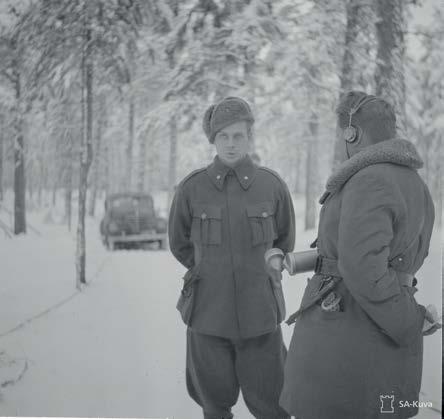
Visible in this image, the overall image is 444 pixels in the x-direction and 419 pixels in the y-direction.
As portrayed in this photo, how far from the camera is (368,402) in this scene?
4.74 feet

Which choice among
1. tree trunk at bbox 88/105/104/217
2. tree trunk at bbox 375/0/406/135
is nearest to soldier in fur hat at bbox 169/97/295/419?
tree trunk at bbox 375/0/406/135

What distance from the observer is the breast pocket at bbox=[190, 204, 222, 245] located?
81.5 inches

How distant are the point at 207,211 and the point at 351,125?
0.84 m

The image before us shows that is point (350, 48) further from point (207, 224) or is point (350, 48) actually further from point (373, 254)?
point (373, 254)

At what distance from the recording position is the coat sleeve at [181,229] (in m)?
2.12

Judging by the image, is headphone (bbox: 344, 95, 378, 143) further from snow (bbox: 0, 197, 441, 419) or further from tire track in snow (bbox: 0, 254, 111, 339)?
tire track in snow (bbox: 0, 254, 111, 339)

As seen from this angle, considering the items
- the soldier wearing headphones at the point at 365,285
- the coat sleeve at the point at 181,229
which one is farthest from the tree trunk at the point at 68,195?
the soldier wearing headphones at the point at 365,285

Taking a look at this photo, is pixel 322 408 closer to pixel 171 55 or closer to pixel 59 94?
pixel 171 55

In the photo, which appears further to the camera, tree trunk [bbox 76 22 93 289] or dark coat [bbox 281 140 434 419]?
tree trunk [bbox 76 22 93 289]

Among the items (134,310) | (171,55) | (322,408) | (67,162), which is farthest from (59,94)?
(322,408)

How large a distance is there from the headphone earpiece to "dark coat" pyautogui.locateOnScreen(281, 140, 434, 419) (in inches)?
4.0

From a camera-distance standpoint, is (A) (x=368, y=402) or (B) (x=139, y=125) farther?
(B) (x=139, y=125)

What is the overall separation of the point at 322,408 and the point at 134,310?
1817 millimetres

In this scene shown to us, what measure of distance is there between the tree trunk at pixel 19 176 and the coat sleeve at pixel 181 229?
1397 mm
